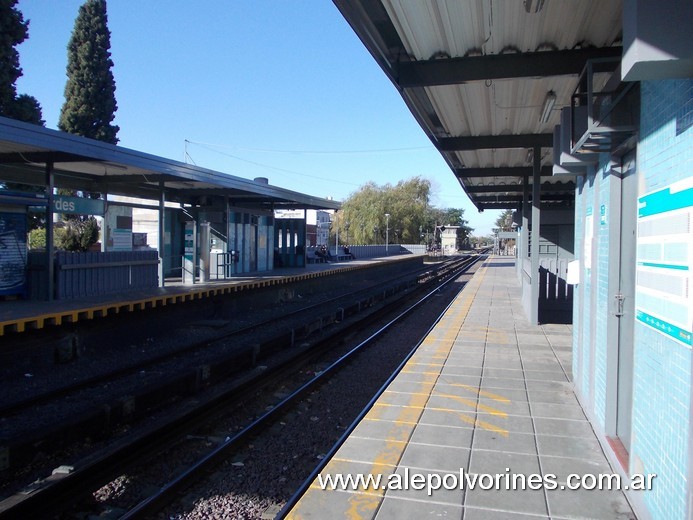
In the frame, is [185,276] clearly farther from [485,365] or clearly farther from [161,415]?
[485,365]

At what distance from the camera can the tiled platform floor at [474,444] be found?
10.2 ft

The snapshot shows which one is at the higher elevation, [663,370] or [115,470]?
[663,370]

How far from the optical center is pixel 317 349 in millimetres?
10805

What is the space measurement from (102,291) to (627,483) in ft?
39.8

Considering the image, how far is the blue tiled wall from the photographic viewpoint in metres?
2.35

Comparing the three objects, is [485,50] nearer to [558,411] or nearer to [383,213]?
[558,411]

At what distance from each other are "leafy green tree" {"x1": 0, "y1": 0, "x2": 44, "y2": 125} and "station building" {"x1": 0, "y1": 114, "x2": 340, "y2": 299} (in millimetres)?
7660

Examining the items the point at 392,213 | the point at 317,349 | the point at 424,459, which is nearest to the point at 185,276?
the point at 317,349

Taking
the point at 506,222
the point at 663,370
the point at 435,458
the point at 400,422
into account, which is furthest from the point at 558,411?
the point at 506,222

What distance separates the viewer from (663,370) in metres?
2.56

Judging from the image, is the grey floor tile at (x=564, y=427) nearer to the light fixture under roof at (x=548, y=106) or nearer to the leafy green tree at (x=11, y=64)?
the light fixture under roof at (x=548, y=106)

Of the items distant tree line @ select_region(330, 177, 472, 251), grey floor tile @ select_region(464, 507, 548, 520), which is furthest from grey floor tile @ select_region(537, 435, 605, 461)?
distant tree line @ select_region(330, 177, 472, 251)

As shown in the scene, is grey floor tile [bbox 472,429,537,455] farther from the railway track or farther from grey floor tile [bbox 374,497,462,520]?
the railway track

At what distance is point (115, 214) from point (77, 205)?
9.98 m
